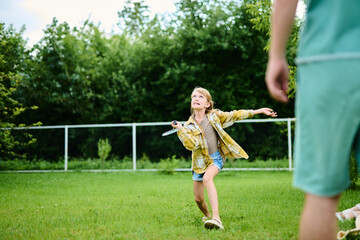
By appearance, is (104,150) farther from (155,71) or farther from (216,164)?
(216,164)

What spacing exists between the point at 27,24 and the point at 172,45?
7.34 m

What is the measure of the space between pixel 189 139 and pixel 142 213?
4.64 feet

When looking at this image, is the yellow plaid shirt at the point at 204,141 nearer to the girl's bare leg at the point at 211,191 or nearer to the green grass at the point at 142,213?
the girl's bare leg at the point at 211,191

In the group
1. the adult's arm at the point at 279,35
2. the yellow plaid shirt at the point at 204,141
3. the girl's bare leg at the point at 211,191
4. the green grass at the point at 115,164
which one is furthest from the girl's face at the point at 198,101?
the green grass at the point at 115,164

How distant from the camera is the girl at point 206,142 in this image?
14.1 feet

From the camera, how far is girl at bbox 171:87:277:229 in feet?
14.1

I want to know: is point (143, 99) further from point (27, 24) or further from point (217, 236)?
point (217, 236)

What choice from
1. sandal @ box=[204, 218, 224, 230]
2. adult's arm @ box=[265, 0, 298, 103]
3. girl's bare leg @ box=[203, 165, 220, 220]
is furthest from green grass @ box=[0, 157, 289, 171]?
adult's arm @ box=[265, 0, 298, 103]

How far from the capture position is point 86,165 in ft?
43.2

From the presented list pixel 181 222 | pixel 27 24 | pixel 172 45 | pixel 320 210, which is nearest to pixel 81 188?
pixel 181 222

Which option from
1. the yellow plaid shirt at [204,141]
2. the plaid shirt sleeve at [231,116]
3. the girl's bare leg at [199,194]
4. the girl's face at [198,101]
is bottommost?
the girl's bare leg at [199,194]

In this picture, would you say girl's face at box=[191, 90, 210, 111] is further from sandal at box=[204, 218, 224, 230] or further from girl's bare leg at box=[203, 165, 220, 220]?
sandal at box=[204, 218, 224, 230]

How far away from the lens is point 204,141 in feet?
14.5

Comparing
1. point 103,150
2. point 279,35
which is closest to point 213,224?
point 279,35
